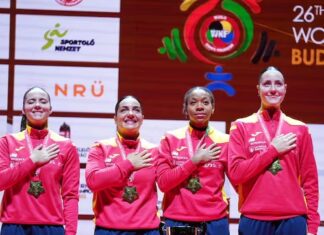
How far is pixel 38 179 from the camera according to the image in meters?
4.32

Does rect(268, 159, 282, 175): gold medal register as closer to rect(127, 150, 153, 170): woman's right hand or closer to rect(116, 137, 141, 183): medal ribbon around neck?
rect(127, 150, 153, 170): woman's right hand

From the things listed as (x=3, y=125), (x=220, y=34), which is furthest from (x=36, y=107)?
(x=220, y=34)

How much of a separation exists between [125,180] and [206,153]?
1.96ft

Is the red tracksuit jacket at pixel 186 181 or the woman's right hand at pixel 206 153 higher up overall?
the woman's right hand at pixel 206 153

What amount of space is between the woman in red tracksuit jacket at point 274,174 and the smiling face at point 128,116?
71 centimetres

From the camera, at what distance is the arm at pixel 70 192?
4309 millimetres

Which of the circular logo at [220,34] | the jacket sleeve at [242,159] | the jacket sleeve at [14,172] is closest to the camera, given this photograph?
the jacket sleeve at [242,159]

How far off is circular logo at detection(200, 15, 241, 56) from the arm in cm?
213

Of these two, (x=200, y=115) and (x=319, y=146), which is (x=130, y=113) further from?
(x=319, y=146)

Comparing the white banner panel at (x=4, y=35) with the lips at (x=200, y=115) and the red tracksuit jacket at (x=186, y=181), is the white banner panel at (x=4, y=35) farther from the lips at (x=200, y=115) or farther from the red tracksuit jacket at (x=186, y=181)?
the lips at (x=200, y=115)

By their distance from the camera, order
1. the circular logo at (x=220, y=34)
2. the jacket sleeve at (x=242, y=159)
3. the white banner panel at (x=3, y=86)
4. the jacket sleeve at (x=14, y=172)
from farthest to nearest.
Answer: the circular logo at (x=220, y=34) → the white banner panel at (x=3, y=86) → the jacket sleeve at (x=14, y=172) → the jacket sleeve at (x=242, y=159)

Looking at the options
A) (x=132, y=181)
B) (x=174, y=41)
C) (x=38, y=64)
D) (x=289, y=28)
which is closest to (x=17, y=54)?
(x=38, y=64)

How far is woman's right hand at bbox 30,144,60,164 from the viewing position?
426 cm

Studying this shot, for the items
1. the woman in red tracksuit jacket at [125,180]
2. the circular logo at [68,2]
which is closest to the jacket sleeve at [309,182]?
the woman in red tracksuit jacket at [125,180]
